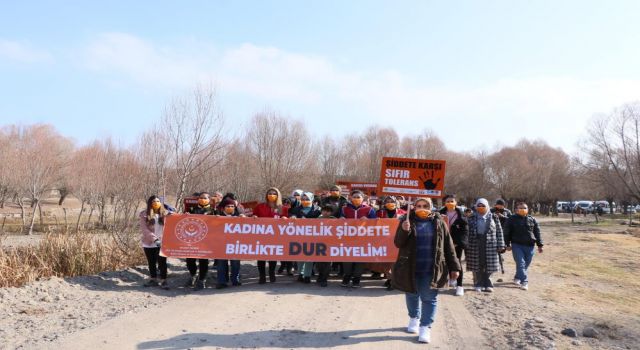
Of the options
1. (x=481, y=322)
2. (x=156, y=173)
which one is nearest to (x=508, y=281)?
(x=481, y=322)

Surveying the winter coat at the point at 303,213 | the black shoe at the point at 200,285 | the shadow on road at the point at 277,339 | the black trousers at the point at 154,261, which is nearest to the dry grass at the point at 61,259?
the black trousers at the point at 154,261

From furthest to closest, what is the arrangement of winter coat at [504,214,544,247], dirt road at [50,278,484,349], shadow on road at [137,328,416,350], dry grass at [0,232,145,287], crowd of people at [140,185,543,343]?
winter coat at [504,214,544,247], crowd of people at [140,185,543,343], dry grass at [0,232,145,287], dirt road at [50,278,484,349], shadow on road at [137,328,416,350]

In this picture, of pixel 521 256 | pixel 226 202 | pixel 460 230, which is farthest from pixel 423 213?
pixel 521 256

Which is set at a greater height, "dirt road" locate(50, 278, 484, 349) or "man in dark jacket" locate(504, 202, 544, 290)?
"man in dark jacket" locate(504, 202, 544, 290)

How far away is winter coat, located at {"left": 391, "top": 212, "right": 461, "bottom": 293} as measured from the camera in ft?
20.2

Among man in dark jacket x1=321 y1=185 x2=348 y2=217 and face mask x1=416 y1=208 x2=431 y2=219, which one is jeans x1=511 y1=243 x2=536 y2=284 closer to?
man in dark jacket x1=321 y1=185 x2=348 y2=217

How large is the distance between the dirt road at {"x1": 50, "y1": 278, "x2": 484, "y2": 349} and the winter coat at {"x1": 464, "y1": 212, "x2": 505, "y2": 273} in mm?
1119

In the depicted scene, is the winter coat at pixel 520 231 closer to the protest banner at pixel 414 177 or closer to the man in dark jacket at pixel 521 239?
the man in dark jacket at pixel 521 239

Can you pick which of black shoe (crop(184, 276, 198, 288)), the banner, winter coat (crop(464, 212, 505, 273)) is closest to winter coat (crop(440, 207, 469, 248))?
winter coat (crop(464, 212, 505, 273))

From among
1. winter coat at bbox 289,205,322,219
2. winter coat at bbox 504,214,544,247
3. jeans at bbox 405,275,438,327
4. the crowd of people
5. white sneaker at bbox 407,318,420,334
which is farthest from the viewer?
winter coat at bbox 504,214,544,247

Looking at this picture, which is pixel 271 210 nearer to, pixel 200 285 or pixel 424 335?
pixel 200 285

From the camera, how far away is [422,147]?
56.0m

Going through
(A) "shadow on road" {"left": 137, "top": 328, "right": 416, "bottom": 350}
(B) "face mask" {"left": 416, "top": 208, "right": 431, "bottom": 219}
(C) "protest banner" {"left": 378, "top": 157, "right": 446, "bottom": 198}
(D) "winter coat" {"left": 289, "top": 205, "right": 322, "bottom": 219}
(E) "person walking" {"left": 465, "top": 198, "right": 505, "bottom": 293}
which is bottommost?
(A) "shadow on road" {"left": 137, "top": 328, "right": 416, "bottom": 350}

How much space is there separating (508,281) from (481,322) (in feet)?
14.6
